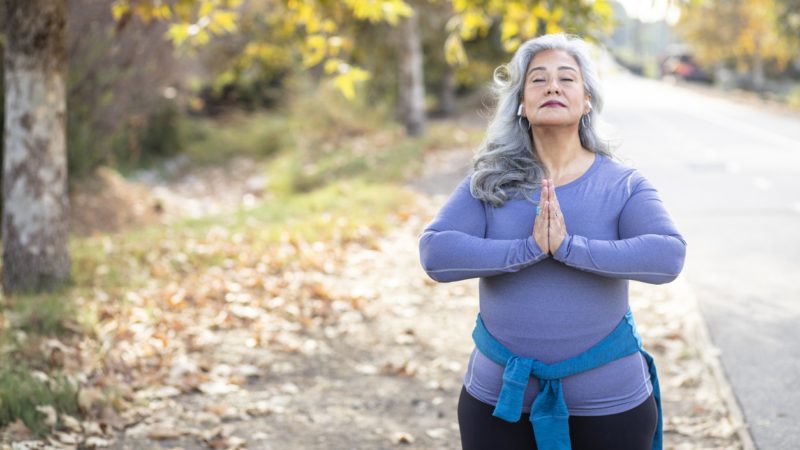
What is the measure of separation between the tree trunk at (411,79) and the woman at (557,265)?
54.9ft

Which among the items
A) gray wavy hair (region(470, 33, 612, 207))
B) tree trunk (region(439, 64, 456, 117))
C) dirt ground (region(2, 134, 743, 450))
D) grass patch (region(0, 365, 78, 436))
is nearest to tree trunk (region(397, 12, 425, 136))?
tree trunk (region(439, 64, 456, 117))

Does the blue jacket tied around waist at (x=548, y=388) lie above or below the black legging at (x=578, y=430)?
above

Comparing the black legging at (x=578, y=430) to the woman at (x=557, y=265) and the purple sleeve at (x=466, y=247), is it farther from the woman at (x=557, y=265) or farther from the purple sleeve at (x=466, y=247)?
the purple sleeve at (x=466, y=247)

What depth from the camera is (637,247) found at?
2.65 meters

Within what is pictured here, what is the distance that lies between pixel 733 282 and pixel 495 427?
18.6 feet

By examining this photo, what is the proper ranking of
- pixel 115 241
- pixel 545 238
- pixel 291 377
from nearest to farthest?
pixel 545 238, pixel 291 377, pixel 115 241

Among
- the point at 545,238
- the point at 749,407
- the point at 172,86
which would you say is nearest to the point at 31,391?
the point at 545,238

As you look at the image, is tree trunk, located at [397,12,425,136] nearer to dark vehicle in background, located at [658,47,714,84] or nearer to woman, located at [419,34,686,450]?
woman, located at [419,34,686,450]

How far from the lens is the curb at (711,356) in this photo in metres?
4.74

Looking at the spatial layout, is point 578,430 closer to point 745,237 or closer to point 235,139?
point 745,237

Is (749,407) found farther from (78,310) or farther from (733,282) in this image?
(78,310)

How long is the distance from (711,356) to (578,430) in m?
3.48

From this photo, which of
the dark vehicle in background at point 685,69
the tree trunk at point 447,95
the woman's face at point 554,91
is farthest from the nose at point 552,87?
the dark vehicle in background at point 685,69

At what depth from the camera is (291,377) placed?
19.4ft
